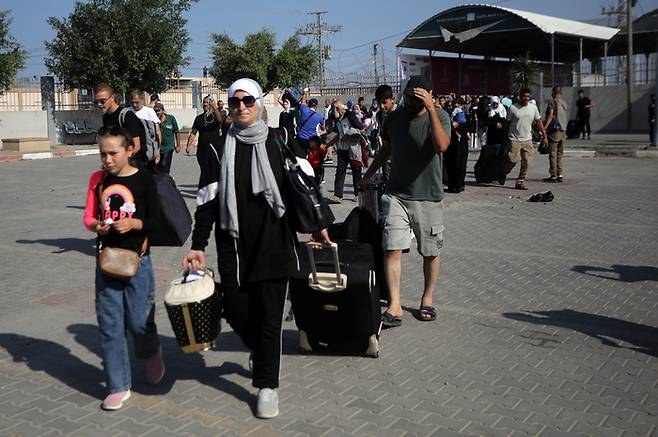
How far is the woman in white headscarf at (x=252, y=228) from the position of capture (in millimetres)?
4172

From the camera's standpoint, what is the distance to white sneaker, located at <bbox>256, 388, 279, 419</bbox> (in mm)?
4156

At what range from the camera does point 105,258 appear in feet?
13.7

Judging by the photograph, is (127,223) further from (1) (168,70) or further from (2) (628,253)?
(1) (168,70)

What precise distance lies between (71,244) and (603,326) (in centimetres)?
617

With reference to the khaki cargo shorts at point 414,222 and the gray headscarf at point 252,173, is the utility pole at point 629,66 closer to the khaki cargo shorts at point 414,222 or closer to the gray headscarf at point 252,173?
the khaki cargo shorts at point 414,222

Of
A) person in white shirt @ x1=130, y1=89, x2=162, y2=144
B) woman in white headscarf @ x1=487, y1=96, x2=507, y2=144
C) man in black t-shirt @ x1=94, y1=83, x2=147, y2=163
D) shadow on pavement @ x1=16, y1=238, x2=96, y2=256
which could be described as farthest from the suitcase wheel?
woman in white headscarf @ x1=487, y1=96, x2=507, y2=144

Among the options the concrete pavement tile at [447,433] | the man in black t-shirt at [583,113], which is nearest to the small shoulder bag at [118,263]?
the concrete pavement tile at [447,433]

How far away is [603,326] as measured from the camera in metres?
5.86

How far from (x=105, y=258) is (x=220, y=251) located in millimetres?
607

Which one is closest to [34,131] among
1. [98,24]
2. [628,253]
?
[98,24]

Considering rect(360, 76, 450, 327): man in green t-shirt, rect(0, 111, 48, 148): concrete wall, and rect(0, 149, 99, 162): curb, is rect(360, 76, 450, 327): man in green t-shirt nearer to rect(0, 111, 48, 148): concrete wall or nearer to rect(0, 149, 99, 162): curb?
rect(0, 149, 99, 162): curb

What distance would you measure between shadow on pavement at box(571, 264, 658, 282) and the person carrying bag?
4.79m

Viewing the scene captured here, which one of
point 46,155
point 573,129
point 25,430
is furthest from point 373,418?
point 573,129

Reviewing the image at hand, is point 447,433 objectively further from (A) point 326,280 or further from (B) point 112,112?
(B) point 112,112
